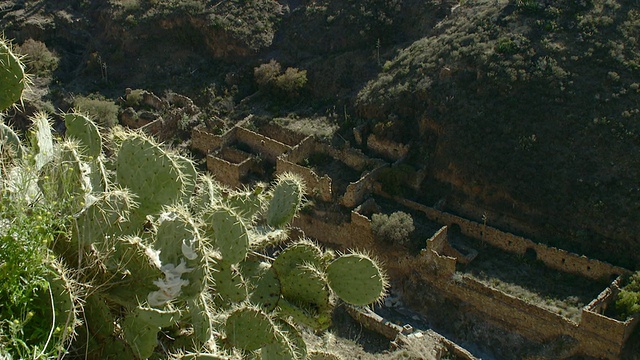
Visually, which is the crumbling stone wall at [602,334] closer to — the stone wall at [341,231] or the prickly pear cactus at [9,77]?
the stone wall at [341,231]

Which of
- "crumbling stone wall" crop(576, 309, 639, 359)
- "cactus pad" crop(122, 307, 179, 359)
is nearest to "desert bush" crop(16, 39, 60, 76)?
"crumbling stone wall" crop(576, 309, 639, 359)

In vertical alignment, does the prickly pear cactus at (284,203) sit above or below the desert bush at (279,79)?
above

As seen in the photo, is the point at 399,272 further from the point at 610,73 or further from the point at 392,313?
the point at 610,73

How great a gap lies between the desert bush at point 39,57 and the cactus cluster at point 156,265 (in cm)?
2442

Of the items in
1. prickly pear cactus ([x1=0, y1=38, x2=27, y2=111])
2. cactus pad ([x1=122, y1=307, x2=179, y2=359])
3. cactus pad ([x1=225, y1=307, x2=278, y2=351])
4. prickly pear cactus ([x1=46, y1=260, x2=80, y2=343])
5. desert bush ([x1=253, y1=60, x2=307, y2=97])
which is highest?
prickly pear cactus ([x1=0, y1=38, x2=27, y2=111])

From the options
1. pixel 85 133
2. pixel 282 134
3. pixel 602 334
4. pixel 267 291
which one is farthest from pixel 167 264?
pixel 282 134

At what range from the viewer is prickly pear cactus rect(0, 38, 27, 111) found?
671cm

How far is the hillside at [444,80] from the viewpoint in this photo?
2091 centimetres

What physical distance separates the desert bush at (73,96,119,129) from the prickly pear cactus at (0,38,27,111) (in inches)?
790

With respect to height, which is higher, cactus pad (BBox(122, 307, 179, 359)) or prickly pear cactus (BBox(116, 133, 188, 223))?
prickly pear cactus (BBox(116, 133, 188, 223))

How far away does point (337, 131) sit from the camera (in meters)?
24.7

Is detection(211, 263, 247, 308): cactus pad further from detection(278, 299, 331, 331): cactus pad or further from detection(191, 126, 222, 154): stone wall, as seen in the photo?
detection(191, 126, 222, 154): stone wall

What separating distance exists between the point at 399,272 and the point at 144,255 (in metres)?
15.4

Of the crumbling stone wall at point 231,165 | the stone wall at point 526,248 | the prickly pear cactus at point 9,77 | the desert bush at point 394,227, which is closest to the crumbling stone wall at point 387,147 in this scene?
the stone wall at point 526,248
